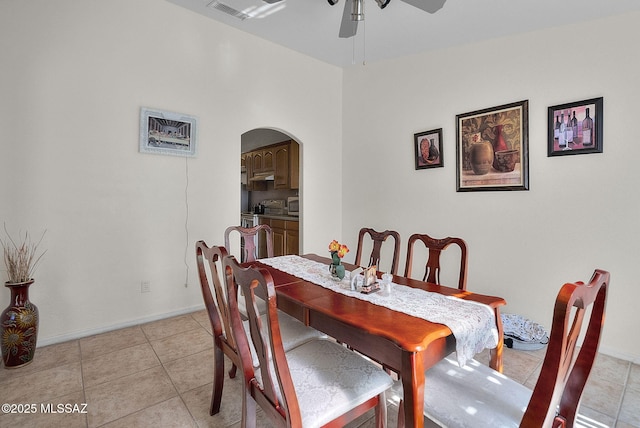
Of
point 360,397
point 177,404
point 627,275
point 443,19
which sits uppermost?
point 443,19

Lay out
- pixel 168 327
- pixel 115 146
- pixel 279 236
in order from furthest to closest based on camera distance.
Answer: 1. pixel 279 236
2. pixel 168 327
3. pixel 115 146

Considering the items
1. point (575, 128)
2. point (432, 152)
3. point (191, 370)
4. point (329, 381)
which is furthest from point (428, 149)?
point (191, 370)

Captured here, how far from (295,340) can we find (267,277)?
0.80 metres

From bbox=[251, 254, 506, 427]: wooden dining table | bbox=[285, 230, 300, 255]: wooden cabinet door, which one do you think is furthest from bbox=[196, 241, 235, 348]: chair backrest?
bbox=[285, 230, 300, 255]: wooden cabinet door

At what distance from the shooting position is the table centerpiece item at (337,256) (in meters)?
1.77

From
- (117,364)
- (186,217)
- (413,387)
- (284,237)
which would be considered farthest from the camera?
(284,237)

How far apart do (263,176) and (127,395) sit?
13.6 feet

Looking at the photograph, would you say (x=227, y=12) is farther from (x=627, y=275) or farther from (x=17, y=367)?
(x=627, y=275)

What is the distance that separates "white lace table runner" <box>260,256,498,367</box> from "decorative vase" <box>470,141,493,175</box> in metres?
1.90

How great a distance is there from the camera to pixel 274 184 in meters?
5.38

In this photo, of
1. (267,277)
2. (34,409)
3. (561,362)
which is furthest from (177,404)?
(561,362)

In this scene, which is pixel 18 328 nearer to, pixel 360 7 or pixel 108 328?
pixel 108 328

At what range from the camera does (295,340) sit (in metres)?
1.65

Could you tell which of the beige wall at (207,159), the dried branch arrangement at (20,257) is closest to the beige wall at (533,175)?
the beige wall at (207,159)
